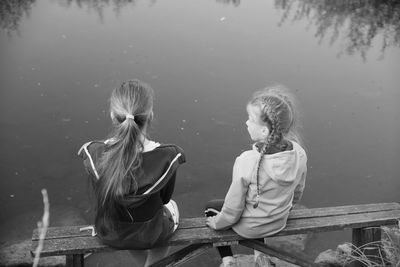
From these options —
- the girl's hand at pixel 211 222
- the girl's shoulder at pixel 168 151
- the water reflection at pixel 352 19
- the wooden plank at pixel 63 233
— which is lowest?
the girl's hand at pixel 211 222

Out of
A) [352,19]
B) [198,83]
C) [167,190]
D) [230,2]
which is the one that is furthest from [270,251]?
[230,2]

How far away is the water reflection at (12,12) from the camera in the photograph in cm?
624

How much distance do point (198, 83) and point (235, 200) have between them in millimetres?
3086

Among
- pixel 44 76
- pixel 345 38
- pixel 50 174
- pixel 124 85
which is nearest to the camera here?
pixel 124 85

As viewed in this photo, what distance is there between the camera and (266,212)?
104 inches

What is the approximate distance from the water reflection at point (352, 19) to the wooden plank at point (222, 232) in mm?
3764

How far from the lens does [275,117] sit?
8.42 feet

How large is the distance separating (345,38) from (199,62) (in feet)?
6.40

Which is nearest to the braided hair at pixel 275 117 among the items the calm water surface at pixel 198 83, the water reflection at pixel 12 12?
the calm water surface at pixel 198 83

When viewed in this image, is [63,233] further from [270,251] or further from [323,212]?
[323,212]

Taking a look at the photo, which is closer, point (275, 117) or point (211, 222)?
point (275, 117)

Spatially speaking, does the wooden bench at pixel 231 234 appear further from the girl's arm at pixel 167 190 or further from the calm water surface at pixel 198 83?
the calm water surface at pixel 198 83

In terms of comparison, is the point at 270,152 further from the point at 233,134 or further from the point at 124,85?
the point at 233,134

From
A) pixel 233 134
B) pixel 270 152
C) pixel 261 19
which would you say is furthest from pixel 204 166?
pixel 261 19
